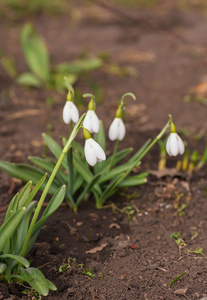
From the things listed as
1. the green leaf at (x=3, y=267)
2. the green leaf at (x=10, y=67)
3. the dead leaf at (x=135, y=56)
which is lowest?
the green leaf at (x=3, y=267)

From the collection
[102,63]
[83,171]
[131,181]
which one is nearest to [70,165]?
[83,171]

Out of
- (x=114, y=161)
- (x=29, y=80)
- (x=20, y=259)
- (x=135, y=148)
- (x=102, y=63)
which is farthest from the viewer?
(x=102, y=63)

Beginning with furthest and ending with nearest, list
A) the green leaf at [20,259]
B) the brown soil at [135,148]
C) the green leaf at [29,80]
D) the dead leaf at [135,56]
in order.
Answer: the dead leaf at [135,56], the green leaf at [29,80], the brown soil at [135,148], the green leaf at [20,259]

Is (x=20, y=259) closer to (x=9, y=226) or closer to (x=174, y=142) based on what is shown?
(x=9, y=226)

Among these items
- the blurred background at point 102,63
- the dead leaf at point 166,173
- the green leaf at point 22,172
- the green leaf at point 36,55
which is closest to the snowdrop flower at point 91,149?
the green leaf at point 22,172

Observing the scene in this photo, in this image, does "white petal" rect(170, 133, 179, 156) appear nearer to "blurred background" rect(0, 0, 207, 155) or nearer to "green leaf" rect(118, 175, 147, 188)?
"green leaf" rect(118, 175, 147, 188)

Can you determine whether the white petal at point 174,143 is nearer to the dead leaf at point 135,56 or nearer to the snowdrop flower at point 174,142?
the snowdrop flower at point 174,142

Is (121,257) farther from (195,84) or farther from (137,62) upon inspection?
(137,62)
